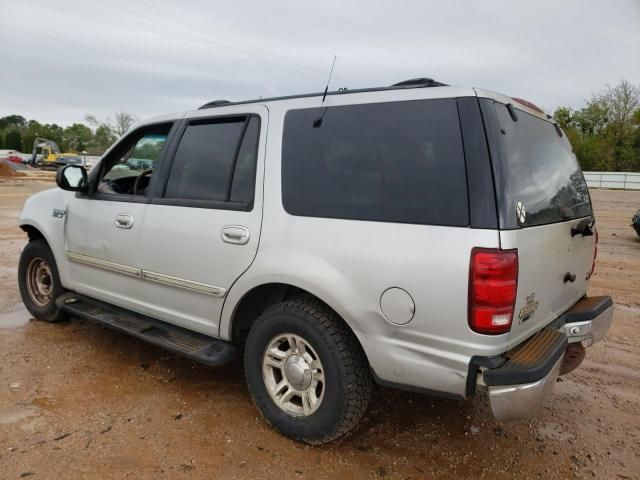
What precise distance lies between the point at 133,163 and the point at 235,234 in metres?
1.77

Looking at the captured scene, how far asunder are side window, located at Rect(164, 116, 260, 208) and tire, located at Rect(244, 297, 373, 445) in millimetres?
758

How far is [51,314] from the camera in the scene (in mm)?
4535

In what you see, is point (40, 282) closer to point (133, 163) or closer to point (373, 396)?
point (133, 163)

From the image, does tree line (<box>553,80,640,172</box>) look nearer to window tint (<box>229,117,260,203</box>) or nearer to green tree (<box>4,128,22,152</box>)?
window tint (<box>229,117,260,203</box>)

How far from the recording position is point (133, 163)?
4180mm

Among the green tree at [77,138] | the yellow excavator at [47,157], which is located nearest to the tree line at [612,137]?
the yellow excavator at [47,157]

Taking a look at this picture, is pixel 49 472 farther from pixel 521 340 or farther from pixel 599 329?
pixel 599 329

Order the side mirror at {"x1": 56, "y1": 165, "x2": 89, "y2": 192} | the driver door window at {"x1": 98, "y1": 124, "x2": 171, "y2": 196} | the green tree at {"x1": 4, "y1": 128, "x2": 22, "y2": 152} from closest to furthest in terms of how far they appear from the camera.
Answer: the driver door window at {"x1": 98, "y1": 124, "x2": 171, "y2": 196}
the side mirror at {"x1": 56, "y1": 165, "x2": 89, "y2": 192}
the green tree at {"x1": 4, "y1": 128, "x2": 22, "y2": 152}

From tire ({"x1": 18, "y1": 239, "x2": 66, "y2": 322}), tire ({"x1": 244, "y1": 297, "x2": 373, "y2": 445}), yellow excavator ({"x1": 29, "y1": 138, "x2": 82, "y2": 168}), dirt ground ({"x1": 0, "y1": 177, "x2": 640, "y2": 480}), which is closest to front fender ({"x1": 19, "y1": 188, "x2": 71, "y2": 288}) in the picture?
tire ({"x1": 18, "y1": 239, "x2": 66, "y2": 322})

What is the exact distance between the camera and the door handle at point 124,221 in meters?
3.53

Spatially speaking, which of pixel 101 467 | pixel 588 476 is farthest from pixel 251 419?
pixel 588 476

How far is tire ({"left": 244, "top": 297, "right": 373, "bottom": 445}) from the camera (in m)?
2.57

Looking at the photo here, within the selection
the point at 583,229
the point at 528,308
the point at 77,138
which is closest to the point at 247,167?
the point at 528,308

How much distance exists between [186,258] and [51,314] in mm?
2194
